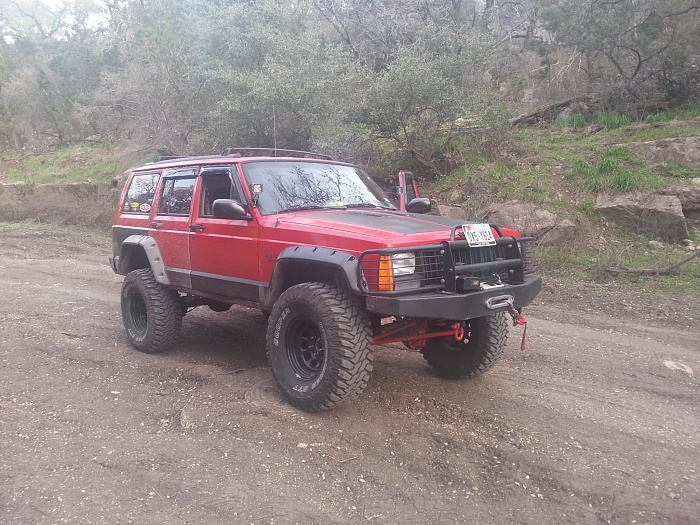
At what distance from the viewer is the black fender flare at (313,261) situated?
3799mm

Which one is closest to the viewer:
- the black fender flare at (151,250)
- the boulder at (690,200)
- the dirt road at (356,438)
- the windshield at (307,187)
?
the dirt road at (356,438)

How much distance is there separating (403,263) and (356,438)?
1244 mm

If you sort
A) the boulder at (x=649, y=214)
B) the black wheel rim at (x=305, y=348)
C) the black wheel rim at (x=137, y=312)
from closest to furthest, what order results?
1. the black wheel rim at (x=305, y=348)
2. the black wheel rim at (x=137, y=312)
3. the boulder at (x=649, y=214)

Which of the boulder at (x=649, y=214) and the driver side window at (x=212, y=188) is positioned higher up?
the driver side window at (x=212, y=188)

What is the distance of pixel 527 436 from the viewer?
3850 mm

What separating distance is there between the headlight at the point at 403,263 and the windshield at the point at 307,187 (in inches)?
51.7

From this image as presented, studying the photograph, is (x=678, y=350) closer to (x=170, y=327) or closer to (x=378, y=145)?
(x=170, y=327)

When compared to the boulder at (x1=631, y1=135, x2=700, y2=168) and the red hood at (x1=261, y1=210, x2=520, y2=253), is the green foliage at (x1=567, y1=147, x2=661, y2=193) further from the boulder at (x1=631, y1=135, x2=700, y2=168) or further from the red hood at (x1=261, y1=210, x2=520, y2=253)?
the red hood at (x1=261, y1=210, x2=520, y2=253)

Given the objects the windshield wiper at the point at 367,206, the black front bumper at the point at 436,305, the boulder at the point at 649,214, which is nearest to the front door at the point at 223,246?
the windshield wiper at the point at 367,206

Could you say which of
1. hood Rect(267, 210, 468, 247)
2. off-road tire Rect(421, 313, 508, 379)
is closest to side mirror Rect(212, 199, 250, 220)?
hood Rect(267, 210, 468, 247)

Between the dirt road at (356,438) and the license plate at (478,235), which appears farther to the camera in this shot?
the license plate at (478,235)

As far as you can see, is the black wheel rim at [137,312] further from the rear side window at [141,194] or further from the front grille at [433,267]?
the front grille at [433,267]

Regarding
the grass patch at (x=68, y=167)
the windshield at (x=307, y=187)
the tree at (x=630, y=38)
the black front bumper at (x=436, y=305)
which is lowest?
the black front bumper at (x=436, y=305)

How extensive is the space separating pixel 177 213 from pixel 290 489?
3.32 meters
